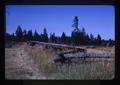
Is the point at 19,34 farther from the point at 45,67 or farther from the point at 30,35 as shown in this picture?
the point at 45,67

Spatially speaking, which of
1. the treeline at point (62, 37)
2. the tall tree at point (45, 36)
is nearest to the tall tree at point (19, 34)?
the treeline at point (62, 37)

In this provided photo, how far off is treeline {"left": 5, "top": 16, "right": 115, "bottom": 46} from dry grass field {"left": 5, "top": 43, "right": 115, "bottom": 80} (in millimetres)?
47

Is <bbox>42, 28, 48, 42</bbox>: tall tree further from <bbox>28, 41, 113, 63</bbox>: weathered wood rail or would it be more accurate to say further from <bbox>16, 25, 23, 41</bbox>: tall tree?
<bbox>16, 25, 23, 41</bbox>: tall tree

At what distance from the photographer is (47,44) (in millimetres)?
1849

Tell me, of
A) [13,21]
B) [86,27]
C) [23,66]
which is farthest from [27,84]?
[86,27]

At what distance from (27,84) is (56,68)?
21 cm

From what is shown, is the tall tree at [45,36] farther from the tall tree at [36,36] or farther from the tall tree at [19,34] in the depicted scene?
the tall tree at [19,34]

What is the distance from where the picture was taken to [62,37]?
1836 mm

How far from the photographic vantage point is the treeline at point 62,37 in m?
1.83

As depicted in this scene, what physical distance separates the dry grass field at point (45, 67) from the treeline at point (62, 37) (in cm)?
5

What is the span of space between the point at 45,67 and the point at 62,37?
22cm

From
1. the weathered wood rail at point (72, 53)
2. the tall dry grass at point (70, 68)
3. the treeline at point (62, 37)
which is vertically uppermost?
the treeline at point (62, 37)

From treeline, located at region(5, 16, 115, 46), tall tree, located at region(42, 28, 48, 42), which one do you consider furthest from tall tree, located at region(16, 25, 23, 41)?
tall tree, located at region(42, 28, 48, 42)

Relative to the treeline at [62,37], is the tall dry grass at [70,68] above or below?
below
